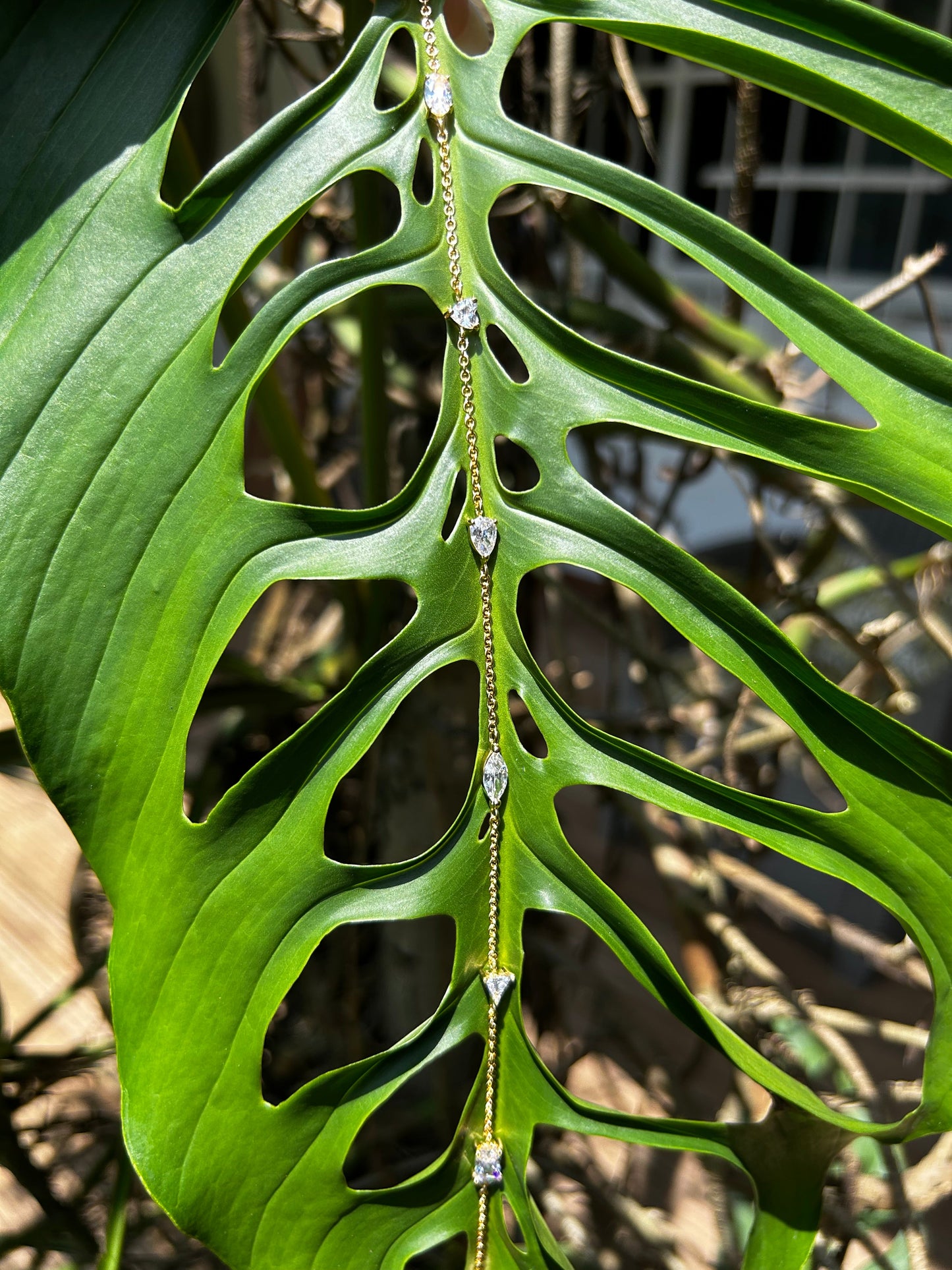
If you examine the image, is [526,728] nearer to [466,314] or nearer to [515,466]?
[515,466]

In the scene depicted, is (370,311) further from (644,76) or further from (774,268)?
(644,76)

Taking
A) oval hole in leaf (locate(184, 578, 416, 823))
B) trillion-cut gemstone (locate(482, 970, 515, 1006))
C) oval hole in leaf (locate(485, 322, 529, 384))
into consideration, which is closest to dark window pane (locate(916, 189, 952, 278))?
oval hole in leaf (locate(485, 322, 529, 384))

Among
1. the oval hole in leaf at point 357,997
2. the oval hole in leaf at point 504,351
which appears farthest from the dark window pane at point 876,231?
the oval hole in leaf at point 357,997

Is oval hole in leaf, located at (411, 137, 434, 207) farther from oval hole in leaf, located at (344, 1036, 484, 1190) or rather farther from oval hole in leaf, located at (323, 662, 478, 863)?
oval hole in leaf, located at (344, 1036, 484, 1190)

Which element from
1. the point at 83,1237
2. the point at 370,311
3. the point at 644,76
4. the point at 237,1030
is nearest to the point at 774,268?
the point at 370,311

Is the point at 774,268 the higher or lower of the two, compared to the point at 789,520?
lower

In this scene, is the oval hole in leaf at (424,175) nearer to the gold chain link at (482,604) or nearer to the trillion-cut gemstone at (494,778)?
the gold chain link at (482,604)
